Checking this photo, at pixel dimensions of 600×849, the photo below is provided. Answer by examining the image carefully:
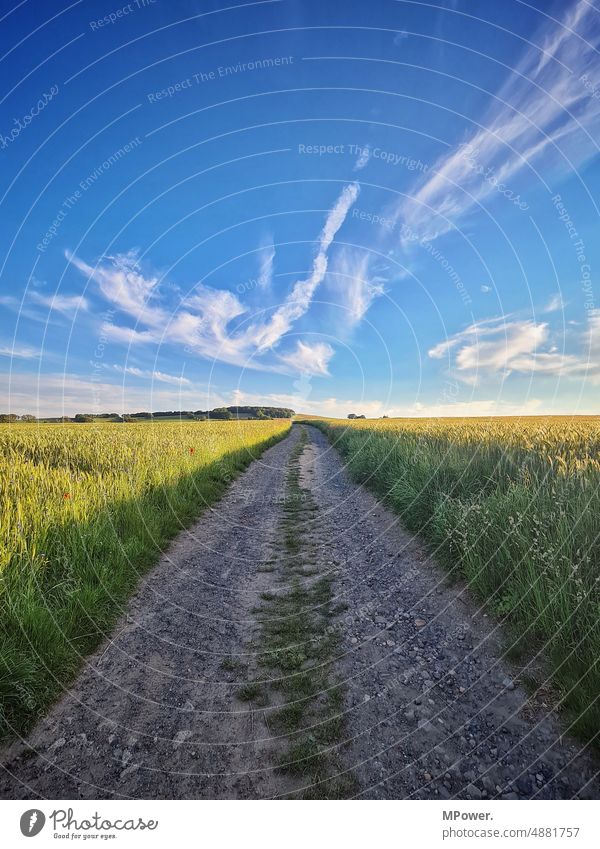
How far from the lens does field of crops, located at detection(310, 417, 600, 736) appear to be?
4074 mm

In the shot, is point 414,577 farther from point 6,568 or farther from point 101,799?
point 6,568

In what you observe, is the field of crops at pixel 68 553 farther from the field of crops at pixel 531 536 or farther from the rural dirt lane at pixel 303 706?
the field of crops at pixel 531 536

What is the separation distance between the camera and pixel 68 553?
610 centimetres

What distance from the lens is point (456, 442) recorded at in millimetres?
12000

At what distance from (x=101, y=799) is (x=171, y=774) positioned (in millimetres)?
526

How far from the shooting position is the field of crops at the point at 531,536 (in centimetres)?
407

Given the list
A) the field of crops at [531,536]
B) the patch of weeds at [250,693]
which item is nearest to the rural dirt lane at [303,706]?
the patch of weeds at [250,693]

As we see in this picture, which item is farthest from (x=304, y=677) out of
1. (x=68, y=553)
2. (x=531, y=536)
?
(x=68, y=553)

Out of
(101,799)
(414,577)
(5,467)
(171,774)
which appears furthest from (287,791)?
(5,467)
